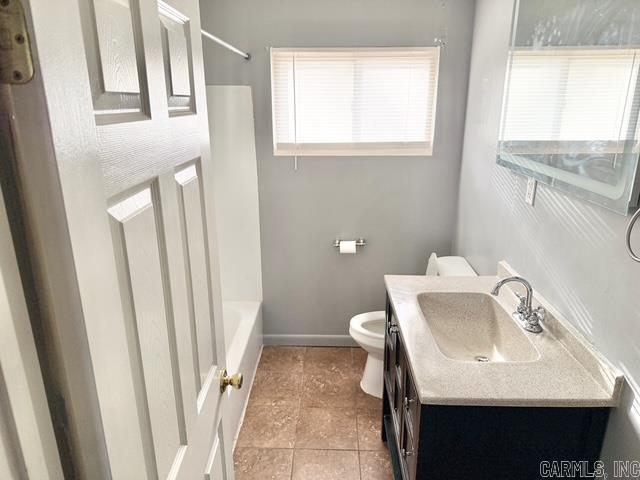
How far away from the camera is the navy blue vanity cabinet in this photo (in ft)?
3.85

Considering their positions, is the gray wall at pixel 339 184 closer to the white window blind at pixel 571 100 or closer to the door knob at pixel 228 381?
the white window blind at pixel 571 100

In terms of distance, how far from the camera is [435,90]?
2566 mm

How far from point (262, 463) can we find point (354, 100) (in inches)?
82.4

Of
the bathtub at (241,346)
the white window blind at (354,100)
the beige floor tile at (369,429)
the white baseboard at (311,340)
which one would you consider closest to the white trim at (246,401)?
the bathtub at (241,346)

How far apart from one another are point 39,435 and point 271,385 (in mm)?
2286

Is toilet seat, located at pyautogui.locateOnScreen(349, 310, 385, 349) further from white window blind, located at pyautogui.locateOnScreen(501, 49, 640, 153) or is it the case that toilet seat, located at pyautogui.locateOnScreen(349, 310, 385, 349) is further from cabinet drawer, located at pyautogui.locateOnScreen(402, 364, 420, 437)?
white window blind, located at pyautogui.locateOnScreen(501, 49, 640, 153)

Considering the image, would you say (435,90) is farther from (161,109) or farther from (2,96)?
(2,96)

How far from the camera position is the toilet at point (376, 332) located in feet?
7.88

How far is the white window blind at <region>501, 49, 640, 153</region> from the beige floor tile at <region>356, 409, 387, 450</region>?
159 cm

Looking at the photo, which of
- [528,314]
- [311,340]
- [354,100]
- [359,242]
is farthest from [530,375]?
[311,340]

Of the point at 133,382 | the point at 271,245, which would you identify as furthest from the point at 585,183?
the point at 271,245

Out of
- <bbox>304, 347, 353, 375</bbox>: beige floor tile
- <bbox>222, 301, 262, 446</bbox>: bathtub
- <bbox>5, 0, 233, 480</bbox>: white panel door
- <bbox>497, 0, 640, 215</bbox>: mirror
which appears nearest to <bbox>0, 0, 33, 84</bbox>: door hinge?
<bbox>5, 0, 233, 480</bbox>: white panel door

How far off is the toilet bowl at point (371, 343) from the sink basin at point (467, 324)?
650 millimetres

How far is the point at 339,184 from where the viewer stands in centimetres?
277
